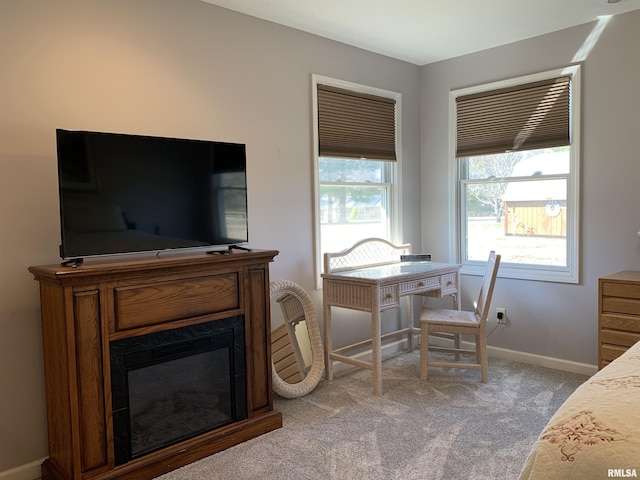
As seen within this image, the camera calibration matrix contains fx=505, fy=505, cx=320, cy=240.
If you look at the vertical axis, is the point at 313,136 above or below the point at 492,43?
below

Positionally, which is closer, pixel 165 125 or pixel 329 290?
pixel 165 125

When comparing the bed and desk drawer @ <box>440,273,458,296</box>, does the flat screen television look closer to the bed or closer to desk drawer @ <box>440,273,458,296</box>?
desk drawer @ <box>440,273,458,296</box>

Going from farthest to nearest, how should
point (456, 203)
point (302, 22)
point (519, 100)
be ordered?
point (456, 203) < point (519, 100) < point (302, 22)

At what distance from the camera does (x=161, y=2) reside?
285 centimetres

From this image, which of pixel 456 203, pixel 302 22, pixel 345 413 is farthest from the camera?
pixel 456 203

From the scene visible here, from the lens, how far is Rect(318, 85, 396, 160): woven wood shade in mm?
3758

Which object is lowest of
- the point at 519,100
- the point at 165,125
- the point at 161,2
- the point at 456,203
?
the point at 456,203

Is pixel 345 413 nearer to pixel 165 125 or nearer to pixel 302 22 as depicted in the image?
pixel 165 125

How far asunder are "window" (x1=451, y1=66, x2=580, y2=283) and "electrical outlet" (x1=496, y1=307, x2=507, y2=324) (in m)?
0.29

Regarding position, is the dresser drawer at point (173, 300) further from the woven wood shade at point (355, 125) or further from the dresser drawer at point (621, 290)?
the dresser drawer at point (621, 290)

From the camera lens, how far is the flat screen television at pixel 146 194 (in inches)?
88.2

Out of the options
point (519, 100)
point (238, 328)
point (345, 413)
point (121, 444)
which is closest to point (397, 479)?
point (345, 413)

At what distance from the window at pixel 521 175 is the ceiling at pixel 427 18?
392 mm

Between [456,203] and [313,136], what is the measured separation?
150 cm
